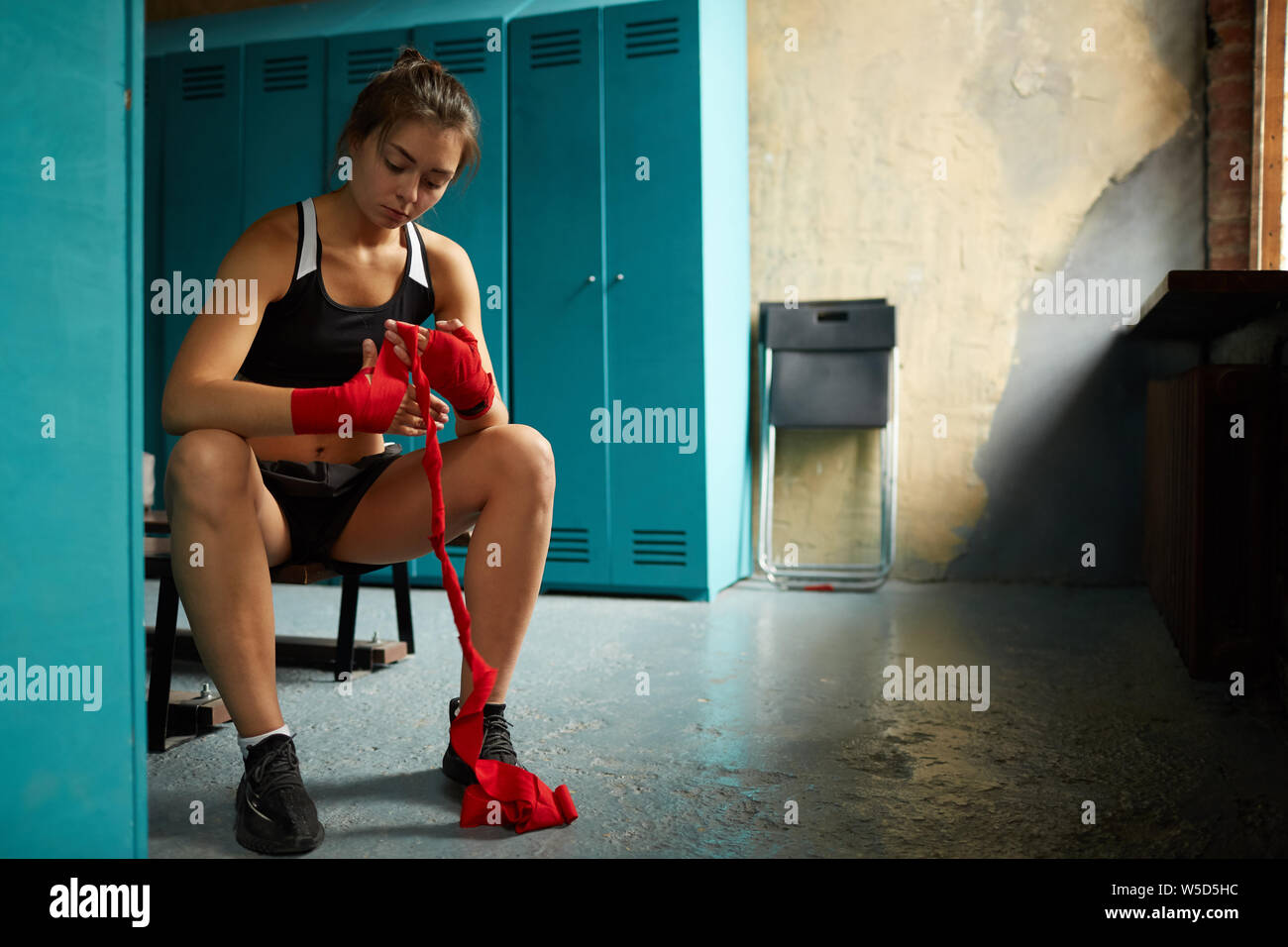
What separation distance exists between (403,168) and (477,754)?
89 cm

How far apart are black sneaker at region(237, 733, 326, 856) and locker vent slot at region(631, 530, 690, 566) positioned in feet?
7.18

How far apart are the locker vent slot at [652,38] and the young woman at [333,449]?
81.4 inches

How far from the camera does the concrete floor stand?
1.42 metres

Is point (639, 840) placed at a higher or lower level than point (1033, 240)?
lower

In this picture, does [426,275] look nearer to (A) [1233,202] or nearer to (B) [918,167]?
(B) [918,167]

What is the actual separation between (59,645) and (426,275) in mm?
875

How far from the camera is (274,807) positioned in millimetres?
1374

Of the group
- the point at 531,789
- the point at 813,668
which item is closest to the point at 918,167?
the point at 813,668

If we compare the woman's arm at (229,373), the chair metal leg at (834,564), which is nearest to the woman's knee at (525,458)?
the woman's arm at (229,373)

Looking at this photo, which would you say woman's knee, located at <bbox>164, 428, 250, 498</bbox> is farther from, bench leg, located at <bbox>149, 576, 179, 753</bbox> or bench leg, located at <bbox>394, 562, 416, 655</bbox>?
bench leg, located at <bbox>394, 562, 416, 655</bbox>
